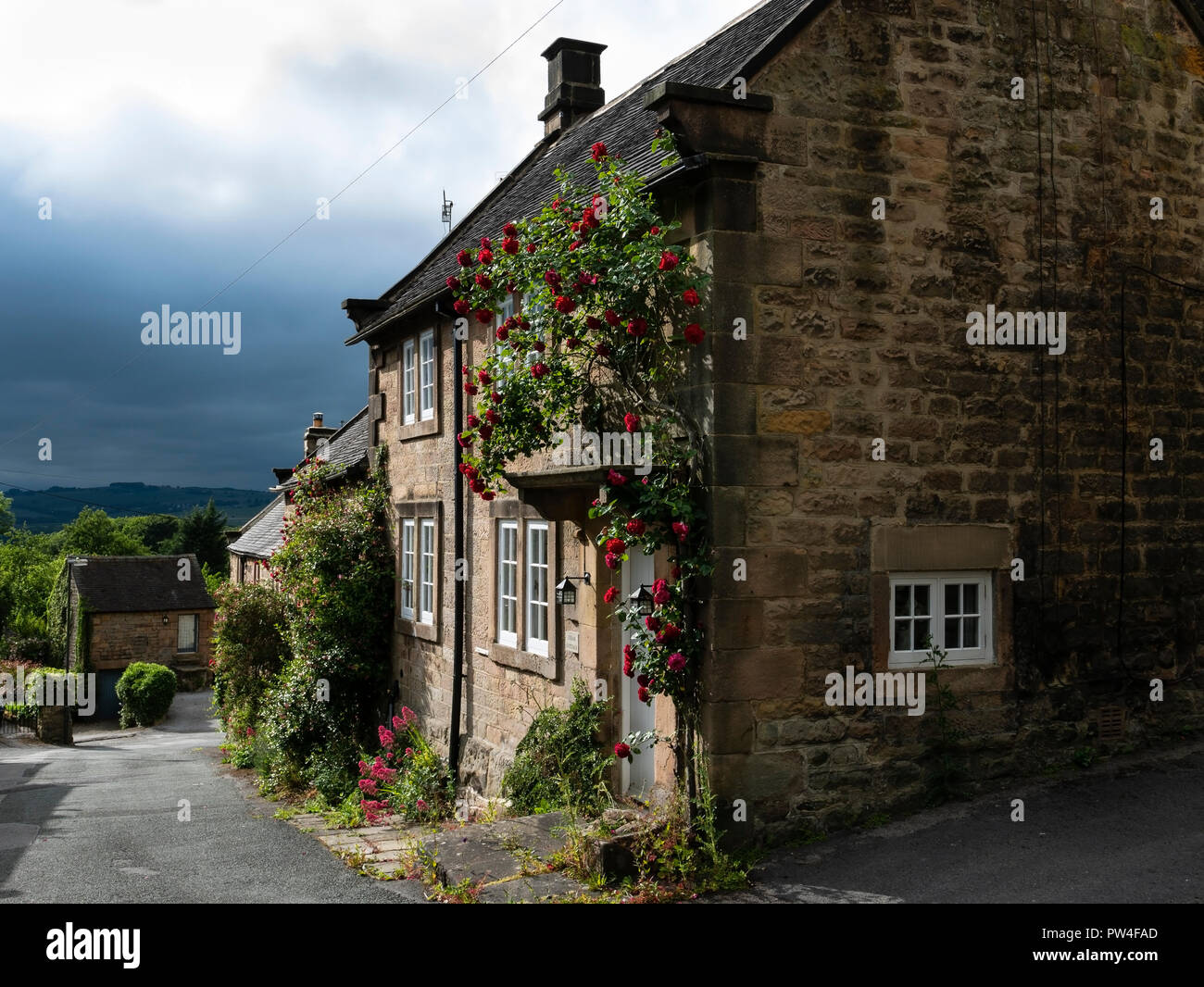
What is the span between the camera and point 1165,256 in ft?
33.5

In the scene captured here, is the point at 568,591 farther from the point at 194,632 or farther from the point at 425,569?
the point at 194,632

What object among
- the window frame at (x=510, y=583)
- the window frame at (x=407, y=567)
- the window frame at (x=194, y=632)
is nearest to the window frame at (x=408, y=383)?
the window frame at (x=407, y=567)

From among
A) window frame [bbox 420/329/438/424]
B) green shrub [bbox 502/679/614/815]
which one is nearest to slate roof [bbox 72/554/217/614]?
window frame [bbox 420/329/438/424]

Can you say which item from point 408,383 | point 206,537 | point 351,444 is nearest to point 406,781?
point 408,383

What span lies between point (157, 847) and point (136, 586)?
128 ft

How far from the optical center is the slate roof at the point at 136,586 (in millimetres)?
44656

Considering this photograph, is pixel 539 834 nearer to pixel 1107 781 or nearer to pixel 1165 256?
pixel 1107 781

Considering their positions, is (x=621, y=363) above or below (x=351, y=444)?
below

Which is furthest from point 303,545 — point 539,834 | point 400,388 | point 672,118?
point 672,118

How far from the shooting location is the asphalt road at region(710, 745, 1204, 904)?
686 cm

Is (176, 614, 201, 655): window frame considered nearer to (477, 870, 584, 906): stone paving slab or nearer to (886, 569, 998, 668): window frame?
(477, 870, 584, 906): stone paving slab

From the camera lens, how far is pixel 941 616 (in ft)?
29.2

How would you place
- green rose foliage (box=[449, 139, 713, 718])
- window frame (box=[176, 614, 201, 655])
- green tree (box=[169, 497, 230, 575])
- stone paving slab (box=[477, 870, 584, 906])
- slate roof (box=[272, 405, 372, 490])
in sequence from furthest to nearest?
green tree (box=[169, 497, 230, 575]) < window frame (box=[176, 614, 201, 655]) < slate roof (box=[272, 405, 372, 490]) < green rose foliage (box=[449, 139, 713, 718]) < stone paving slab (box=[477, 870, 584, 906])

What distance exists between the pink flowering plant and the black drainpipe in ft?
0.97
